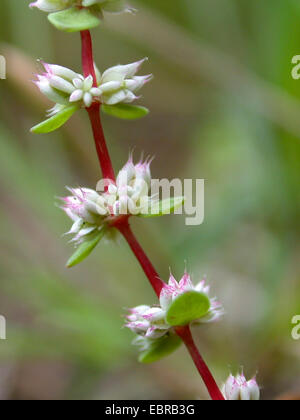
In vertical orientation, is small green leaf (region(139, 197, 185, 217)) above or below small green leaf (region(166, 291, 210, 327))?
above

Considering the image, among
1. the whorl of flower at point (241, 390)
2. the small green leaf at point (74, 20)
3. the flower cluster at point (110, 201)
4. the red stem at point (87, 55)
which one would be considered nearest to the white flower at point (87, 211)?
the flower cluster at point (110, 201)

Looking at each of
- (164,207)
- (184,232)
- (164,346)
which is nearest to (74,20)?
(164,207)

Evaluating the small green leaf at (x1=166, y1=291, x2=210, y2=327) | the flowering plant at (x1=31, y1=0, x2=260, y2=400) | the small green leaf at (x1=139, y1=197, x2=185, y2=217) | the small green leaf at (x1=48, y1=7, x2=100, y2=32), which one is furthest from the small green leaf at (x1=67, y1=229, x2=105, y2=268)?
the small green leaf at (x1=48, y1=7, x2=100, y2=32)

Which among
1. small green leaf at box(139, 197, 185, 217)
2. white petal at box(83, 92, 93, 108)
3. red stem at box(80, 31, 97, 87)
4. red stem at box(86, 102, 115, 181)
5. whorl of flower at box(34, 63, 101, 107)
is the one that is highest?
red stem at box(80, 31, 97, 87)

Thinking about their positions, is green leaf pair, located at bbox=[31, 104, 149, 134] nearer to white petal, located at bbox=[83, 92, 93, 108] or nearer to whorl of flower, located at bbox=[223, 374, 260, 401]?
white petal, located at bbox=[83, 92, 93, 108]

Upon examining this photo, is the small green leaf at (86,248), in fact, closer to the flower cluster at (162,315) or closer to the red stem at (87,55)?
the flower cluster at (162,315)

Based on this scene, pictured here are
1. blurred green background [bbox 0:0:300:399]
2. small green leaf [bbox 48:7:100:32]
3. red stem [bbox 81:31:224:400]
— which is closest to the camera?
small green leaf [bbox 48:7:100:32]

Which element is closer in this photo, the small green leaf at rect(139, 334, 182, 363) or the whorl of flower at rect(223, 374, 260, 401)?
the whorl of flower at rect(223, 374, 260, 401)
